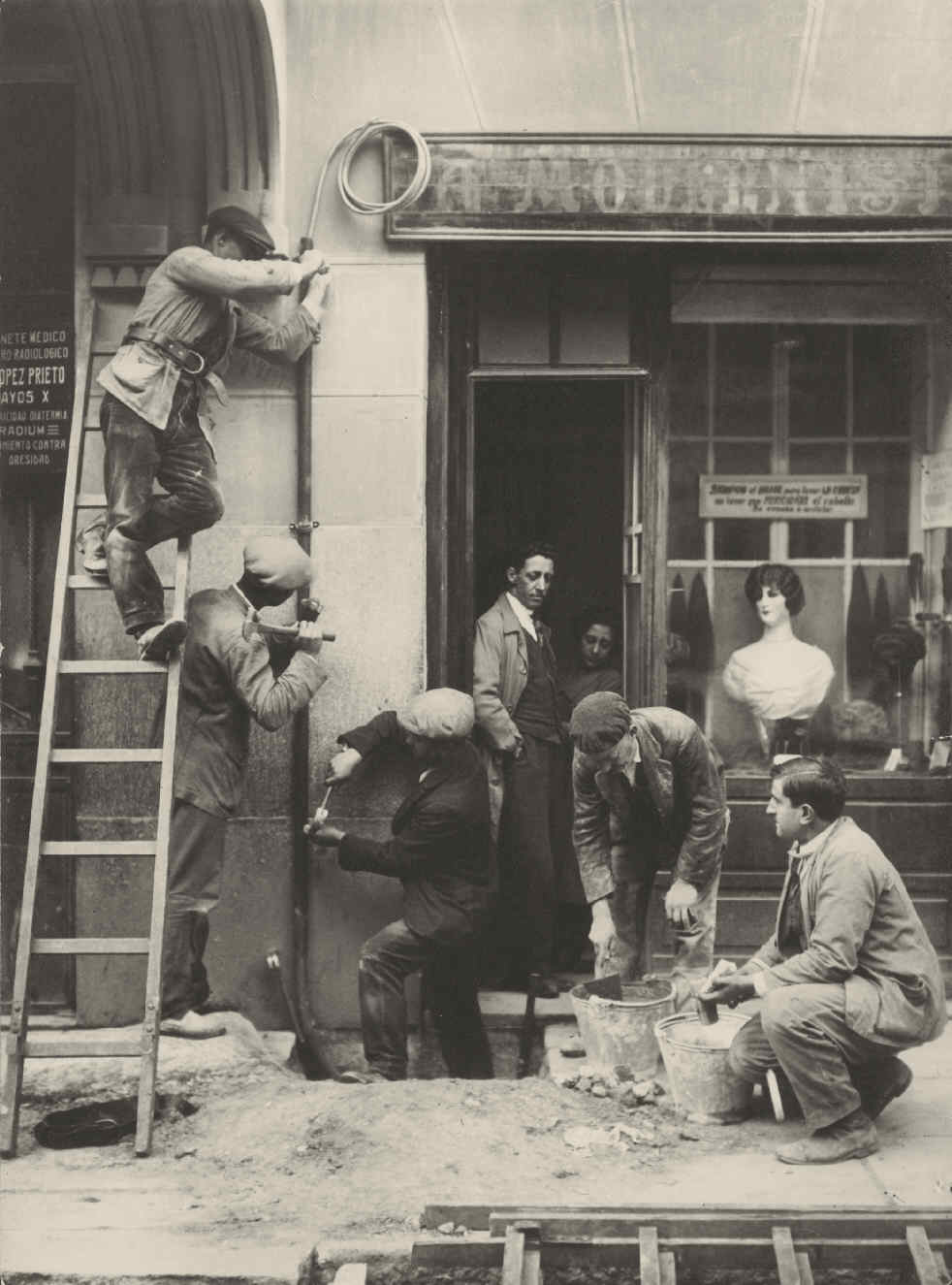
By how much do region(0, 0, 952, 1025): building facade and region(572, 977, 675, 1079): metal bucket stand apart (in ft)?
4.27

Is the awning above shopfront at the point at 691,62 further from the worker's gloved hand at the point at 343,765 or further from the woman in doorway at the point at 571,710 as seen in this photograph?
the worker's gloved hand at the point at 343,765

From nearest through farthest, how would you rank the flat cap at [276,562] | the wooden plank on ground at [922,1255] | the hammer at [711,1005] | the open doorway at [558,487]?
the wooden plank on ground at [922,1255] < the hammer at [711,1005] < the flat cap at [276,562] < the open doorway at [558,487]

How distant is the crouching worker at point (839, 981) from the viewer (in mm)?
5312

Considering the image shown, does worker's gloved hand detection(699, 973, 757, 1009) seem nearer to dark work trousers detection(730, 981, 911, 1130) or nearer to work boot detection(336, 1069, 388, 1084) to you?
dark work trousers detection(730, 981, 911, 1130)

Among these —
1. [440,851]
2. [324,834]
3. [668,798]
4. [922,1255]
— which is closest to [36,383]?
[324,834]

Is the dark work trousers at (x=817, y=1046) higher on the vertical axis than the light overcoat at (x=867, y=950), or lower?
lower

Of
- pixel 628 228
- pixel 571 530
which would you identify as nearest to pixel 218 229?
pixel 628 228

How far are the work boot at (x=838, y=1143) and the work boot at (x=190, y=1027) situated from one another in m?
2.48

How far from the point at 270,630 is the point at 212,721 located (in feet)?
1.56

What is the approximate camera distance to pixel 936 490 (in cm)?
744

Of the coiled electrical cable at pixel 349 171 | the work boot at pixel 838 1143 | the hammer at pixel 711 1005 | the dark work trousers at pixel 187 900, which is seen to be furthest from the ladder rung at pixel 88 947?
the coiled electrical cable at pixel 349 171

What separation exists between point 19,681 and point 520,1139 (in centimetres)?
340

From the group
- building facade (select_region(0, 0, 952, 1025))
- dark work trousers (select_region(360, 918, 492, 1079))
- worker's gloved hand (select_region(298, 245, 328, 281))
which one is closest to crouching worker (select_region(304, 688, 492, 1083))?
dark work trousers (select_region(360, 918, 492, 1079))

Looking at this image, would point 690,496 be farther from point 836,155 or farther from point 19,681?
point 19,681
